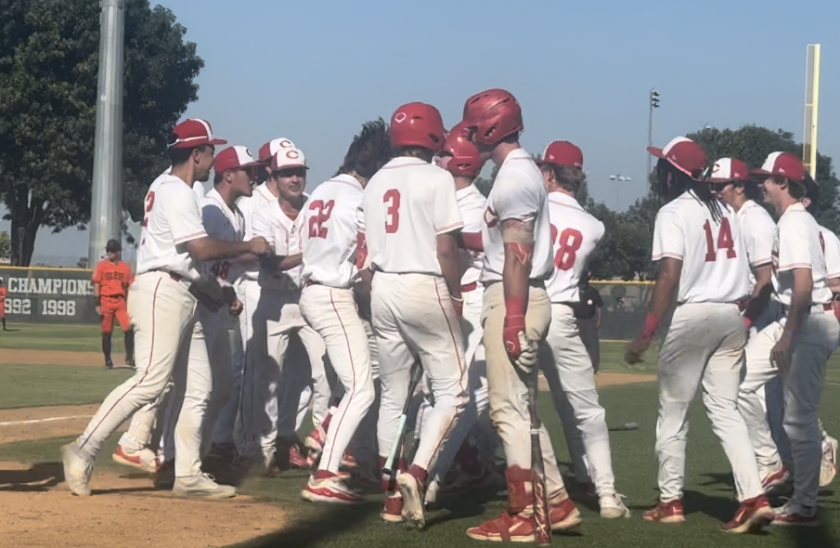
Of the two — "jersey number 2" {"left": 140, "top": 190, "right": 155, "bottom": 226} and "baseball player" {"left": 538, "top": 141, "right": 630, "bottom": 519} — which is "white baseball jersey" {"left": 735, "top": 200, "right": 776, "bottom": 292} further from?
"jersey number 2" {"left": 140, "top": 190, "right": 155, "bottom": 226}

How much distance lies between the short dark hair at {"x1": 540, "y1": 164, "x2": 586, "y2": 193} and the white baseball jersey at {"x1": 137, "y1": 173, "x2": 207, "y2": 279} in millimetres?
2233

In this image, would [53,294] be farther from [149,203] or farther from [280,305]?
[149,203]

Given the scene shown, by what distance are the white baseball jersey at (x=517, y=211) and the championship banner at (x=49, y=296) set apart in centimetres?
3327

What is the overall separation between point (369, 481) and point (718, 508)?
2.36m

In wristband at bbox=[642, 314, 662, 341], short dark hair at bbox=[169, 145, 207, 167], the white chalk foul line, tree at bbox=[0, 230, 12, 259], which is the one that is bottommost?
the white chalk foul line

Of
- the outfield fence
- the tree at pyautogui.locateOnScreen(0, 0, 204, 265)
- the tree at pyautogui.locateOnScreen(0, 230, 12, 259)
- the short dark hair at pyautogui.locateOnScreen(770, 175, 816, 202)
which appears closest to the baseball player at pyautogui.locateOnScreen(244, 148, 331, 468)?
the short dark hair at pyautogui.locateOnScreen(770, 175, 816, 202)

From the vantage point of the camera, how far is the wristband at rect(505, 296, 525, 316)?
6.43 meters

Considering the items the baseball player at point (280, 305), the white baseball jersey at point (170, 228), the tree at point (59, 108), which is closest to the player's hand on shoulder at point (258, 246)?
the white baseball jersey at point (170, 228)

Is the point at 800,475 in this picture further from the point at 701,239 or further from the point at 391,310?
the point at 391,310

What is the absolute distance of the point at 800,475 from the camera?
742 cm

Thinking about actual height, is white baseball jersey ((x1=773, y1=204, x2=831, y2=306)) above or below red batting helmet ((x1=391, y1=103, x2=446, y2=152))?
below

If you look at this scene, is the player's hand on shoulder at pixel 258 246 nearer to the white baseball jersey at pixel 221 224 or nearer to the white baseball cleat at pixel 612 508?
the white baseball jersey at pixel 221 224

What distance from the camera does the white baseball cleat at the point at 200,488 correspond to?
7891 millimetres

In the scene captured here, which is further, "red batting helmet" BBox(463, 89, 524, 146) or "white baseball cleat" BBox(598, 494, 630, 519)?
"white baseball cleat" BBox(598, 494, 630, 519)
